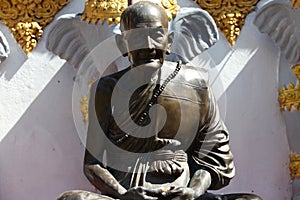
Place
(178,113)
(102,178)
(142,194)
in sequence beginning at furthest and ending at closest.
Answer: (178,113), (102,178), (142,194)

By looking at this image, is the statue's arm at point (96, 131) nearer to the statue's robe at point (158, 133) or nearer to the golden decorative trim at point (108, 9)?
the statue's robe at point (158, 133)

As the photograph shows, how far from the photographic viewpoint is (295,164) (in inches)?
237

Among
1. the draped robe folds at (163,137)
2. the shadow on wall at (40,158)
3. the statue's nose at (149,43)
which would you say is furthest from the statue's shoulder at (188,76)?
the shadow on wall at (40,158)

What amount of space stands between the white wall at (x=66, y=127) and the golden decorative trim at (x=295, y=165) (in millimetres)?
46

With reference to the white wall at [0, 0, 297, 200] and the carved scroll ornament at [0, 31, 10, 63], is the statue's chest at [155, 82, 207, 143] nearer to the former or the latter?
the white wall at [0, 0, 297, 200]

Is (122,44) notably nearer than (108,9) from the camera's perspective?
Yes

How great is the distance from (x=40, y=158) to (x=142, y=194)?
144cm

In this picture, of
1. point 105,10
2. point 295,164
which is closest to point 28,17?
point 105,10

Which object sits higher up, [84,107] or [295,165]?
[84,107]

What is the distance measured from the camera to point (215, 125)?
5.02 meters

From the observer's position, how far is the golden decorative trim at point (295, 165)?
6.00 meters

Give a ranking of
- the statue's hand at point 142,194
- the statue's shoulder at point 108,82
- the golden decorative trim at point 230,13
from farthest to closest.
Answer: the golden decorative trim at point 230,13, the statue's shoulder at point 108,82, the statue's hand at point 142,194

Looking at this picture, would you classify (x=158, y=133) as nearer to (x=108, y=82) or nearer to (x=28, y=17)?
(x=108, y=82)

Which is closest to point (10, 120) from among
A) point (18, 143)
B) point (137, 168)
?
point (18, 143)
